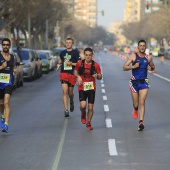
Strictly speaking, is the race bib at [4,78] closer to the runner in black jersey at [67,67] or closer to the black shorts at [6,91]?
the black shorts at [6,91]

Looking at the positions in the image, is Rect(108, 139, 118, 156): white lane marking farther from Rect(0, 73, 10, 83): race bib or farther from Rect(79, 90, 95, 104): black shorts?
Rect(0, 73, 10, 83): race bib

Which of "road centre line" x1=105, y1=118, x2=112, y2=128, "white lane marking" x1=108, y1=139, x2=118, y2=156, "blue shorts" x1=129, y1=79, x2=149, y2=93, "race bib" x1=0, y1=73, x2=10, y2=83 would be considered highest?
"race bib" x1=0, y1=73, x2=10, y2=83

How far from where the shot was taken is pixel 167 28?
112 metres

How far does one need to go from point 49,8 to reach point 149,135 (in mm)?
73839

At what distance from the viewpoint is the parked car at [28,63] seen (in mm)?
35656

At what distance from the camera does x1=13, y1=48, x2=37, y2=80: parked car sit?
35656 millimetres

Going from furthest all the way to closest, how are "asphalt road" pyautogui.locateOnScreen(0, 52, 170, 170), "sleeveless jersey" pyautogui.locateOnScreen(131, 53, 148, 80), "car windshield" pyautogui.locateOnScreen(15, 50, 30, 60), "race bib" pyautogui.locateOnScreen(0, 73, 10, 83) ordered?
"car windshield" pyautogui.locateOnScreen(15, 50, 30, 60), "sleeveless jersey" pyautogui.locateOnScreen(131, 53, 148, 80), "race bib" pyautogui.locateOnScreen(0, 73, 10, 83), "asphalt road" pyautogui.locateOnScreen(0, 52, 170, 170)

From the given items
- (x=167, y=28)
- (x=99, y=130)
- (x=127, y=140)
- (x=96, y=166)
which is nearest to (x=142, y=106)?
(x=99, y=130)

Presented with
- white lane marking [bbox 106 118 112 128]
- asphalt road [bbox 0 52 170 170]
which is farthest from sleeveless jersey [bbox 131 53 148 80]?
white lane marking [bbox 106 118 112 128]

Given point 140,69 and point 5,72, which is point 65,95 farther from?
point 5,72

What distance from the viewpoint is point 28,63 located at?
3603 centimetres

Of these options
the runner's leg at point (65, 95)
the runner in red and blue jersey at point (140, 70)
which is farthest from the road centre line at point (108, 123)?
the runner's leg at point (65, 95)

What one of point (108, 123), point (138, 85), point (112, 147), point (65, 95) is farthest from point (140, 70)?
point (65, 95)

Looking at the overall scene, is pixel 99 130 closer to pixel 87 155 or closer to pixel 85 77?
pixel 85 77
